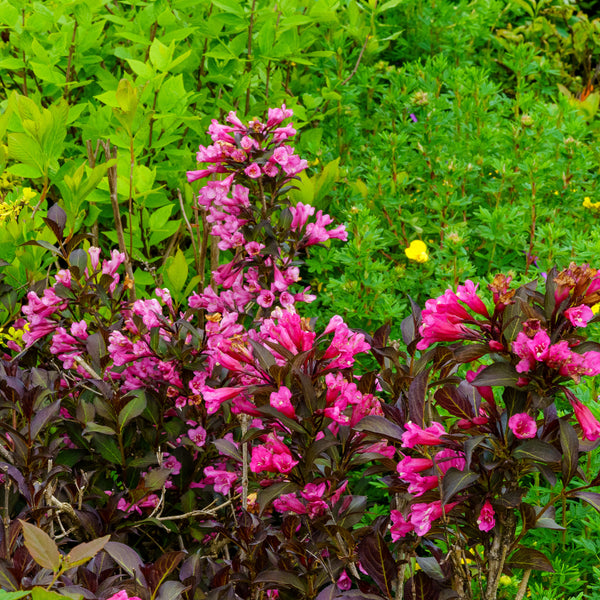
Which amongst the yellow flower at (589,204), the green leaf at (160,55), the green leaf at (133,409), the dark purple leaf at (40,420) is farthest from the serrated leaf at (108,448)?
the yellow flower at (589,204)

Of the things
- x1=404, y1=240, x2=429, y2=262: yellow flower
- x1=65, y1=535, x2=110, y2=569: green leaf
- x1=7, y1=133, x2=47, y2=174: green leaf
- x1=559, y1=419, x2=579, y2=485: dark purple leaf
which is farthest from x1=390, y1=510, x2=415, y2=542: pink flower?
x1=7, y1=133, x2=47, y2=174: green leaf

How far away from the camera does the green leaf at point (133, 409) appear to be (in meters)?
1.76

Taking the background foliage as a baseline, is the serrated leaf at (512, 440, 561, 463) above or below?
above

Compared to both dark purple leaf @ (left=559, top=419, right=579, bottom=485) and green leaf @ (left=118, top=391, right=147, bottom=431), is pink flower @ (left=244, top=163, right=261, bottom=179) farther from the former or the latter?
dark purple leaf @ (left=559, top=419, right=579, bottom=485)

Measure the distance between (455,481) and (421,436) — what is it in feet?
0.34

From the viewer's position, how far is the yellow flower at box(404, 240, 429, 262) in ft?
9.25

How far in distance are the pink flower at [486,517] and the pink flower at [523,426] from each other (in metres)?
0.14

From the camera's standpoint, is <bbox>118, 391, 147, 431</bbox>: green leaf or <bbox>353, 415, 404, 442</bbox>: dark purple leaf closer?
<bbox>353, 415, 404, 442</bbox>: dark purple leaf

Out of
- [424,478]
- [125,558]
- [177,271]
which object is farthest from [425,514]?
[177,271]

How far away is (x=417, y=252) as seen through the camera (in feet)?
9.29

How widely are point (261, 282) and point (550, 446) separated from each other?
3.64 ft

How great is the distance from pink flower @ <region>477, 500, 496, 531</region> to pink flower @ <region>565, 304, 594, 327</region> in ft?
1.17

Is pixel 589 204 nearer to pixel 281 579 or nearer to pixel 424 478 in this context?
pixel 424 478

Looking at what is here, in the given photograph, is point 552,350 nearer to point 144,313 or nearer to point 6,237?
point 144,313
